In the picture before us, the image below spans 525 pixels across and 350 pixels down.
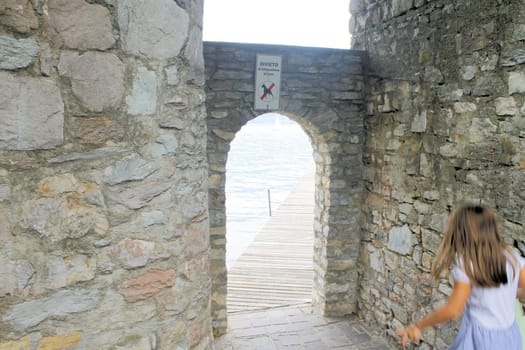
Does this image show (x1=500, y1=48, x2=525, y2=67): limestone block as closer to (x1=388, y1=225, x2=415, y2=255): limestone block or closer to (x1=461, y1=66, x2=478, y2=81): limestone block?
(x1=461, y1=66, x2=478, y2=81): limestone block

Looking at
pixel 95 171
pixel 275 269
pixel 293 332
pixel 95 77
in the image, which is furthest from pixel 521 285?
pixel 275 269

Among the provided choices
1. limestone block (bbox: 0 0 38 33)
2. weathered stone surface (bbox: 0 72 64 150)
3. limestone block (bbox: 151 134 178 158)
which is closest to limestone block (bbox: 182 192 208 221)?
limestone block (bbox: 151 134 178 158)

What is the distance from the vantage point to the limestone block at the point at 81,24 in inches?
53.1

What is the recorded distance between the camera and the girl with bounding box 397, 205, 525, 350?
188 cm

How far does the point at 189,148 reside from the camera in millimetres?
1833

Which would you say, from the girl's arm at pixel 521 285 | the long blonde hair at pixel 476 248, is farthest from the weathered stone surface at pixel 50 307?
the girl's arm at pixel 521 285

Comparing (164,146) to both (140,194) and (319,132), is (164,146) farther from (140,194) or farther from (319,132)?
(319,132)

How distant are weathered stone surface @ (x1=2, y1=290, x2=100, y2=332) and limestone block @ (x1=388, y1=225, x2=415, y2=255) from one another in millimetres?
3198

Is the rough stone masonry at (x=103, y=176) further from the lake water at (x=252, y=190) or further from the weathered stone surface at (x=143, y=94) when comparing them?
the lake water at (x=252, y=190)

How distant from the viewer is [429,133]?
371 cm

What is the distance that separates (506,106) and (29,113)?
2775mm

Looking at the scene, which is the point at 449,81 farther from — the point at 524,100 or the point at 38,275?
the point at 38,275

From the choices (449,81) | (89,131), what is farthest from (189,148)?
(449,81)

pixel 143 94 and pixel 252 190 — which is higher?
pixel 143 94
